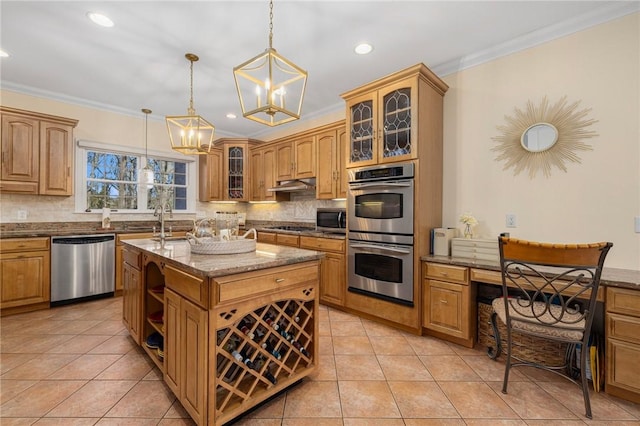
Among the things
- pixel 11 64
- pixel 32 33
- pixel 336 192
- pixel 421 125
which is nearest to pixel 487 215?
pixel 421 125

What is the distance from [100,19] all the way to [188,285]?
2.46m

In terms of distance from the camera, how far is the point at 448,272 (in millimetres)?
2570

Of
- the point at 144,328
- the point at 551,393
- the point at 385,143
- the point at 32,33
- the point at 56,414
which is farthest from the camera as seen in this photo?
the point at 385,143

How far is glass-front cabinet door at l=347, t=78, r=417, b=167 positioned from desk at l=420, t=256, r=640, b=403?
114 cm

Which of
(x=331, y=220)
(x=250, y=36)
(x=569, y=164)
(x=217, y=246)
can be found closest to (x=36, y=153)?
(x=250, y=36)

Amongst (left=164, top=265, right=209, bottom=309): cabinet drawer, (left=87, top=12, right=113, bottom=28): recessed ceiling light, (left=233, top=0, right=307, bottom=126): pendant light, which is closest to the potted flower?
(left=233, top=0, right=307, bottom=126): pendant light

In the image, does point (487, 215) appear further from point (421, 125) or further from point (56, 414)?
point (56, 414)

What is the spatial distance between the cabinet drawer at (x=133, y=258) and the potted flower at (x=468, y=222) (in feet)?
9.60

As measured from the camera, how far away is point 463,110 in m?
2.97

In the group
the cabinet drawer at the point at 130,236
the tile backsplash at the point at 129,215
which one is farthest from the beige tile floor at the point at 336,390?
the tile backsplash at the point at 129,215

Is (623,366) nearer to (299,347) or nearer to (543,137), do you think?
(543,137)

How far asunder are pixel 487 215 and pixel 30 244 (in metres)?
5.12

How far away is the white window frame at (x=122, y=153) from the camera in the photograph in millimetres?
4125

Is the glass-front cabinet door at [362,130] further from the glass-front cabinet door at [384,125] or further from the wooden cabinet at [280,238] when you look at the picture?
the wooden cabinet at [280,238]
